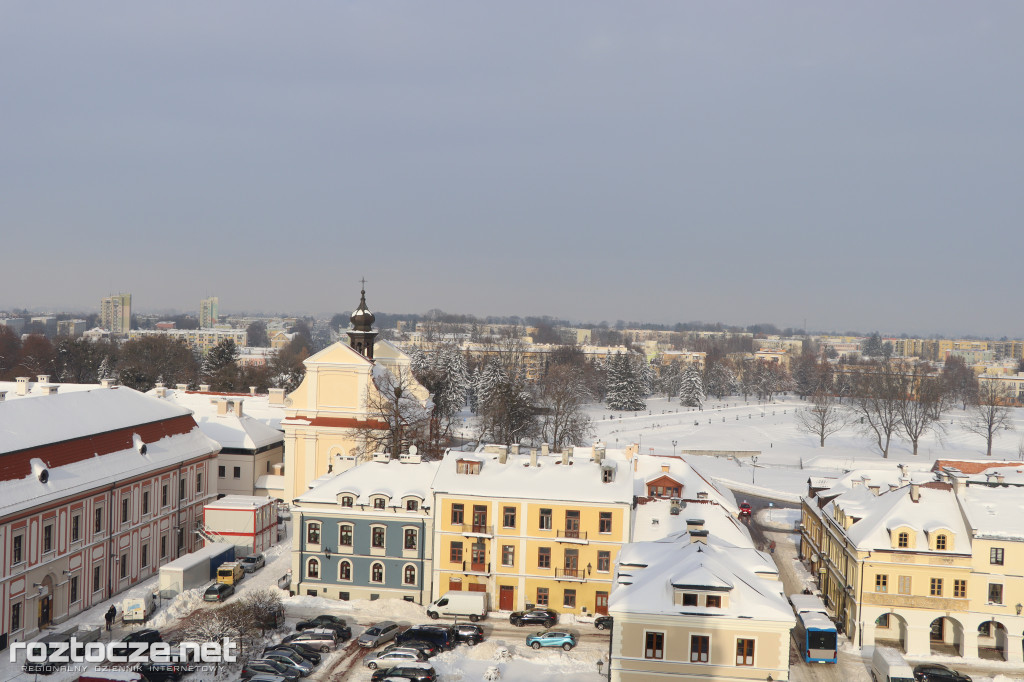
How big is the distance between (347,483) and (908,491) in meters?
25.9

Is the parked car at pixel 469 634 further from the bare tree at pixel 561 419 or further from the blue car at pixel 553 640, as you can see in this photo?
the bare tree at pixel 561 419

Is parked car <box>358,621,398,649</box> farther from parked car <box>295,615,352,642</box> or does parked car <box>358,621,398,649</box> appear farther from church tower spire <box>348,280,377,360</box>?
church tower spire <box>348,280,377,360</box>

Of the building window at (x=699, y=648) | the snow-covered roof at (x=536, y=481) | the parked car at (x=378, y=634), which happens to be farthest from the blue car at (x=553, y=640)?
the building window at (x=699, y=648)

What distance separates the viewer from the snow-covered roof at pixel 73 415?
36.2m

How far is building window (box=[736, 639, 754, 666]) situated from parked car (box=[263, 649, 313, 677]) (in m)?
15.2

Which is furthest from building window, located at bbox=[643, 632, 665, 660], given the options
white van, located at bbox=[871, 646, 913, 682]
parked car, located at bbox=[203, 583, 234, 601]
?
parked car, located at bbox=[203, 583, 234, 601]

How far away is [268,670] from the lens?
1149 inches

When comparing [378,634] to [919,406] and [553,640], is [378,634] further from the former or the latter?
[919,406]

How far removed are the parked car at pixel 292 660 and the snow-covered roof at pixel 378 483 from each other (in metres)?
9.38

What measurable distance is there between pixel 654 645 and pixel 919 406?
82.8m

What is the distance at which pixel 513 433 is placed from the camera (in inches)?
2938

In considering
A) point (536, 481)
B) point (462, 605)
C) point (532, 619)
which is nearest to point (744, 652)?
point (532, 619)

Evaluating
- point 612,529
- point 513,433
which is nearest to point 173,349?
point 513,433

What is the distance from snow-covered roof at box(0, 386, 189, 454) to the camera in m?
36.2
